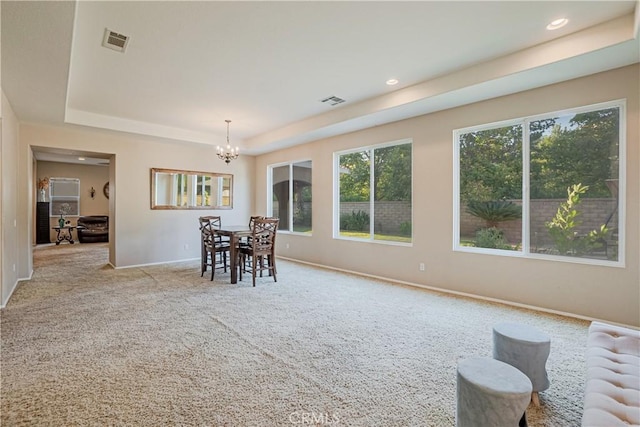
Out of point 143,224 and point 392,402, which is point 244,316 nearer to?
point 392,402

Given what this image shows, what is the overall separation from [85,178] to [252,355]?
1122 centimetres

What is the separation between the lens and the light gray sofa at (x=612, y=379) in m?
1.21

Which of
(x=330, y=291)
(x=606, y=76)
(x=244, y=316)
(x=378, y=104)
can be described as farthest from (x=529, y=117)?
(x=244, y=316)

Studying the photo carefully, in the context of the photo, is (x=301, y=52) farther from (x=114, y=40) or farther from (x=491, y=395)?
(x=491, y=395)

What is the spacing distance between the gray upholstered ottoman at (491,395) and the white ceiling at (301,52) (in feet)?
8.84

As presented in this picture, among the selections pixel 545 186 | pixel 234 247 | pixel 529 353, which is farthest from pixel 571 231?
pixel 234 247

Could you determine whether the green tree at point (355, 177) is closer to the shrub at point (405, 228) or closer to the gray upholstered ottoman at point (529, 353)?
the shrub at point (405, 228)

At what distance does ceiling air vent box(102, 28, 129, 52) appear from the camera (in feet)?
9.34

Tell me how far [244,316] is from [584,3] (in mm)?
4286

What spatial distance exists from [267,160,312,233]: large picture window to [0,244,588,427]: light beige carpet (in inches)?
105

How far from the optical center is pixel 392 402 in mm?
1891

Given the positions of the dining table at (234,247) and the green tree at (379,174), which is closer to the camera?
the dining table at (234,247)

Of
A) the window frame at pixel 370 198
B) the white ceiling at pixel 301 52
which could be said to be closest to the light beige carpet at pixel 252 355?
the window frame at pixel 370 198

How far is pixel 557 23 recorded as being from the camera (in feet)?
8.89
